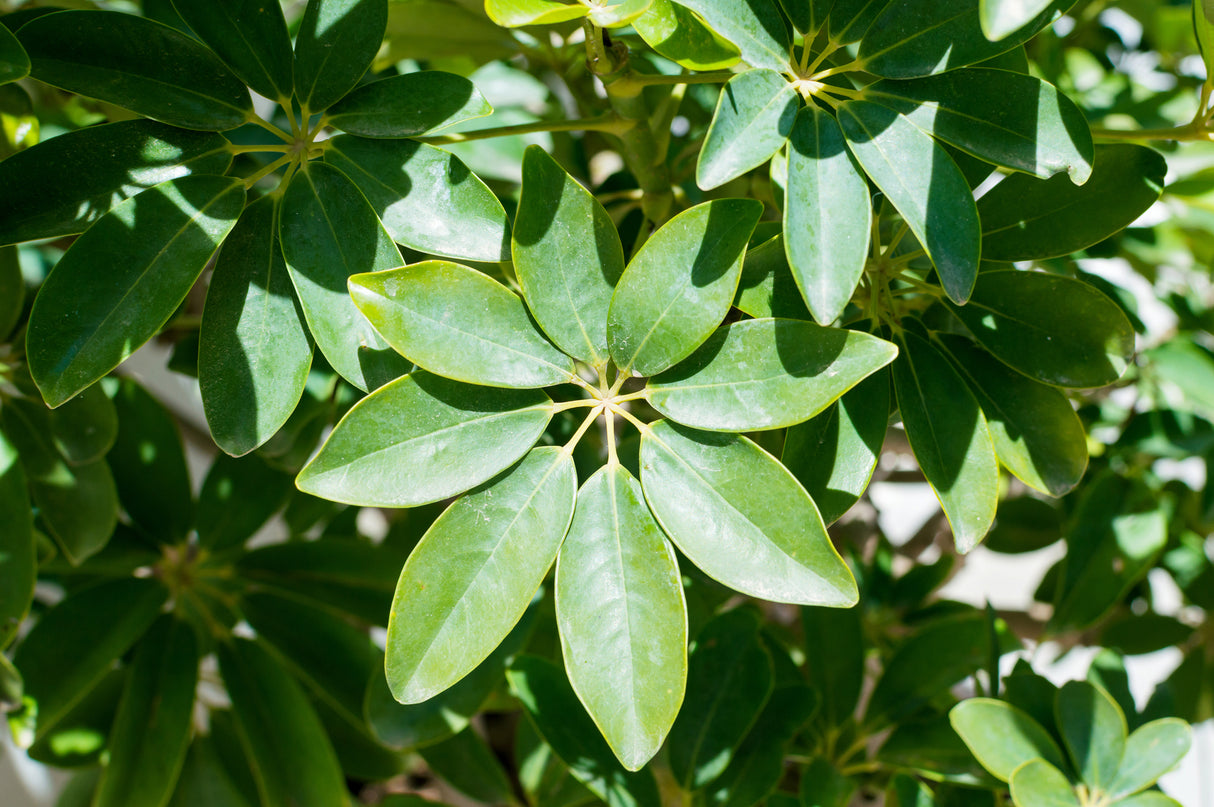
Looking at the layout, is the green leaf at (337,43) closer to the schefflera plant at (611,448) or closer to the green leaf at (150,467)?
the schefflera plant at (611,448)

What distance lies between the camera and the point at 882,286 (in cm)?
62

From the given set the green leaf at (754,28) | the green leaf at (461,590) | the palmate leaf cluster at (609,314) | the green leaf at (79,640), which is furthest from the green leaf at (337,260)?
the green leaf at (79,640)

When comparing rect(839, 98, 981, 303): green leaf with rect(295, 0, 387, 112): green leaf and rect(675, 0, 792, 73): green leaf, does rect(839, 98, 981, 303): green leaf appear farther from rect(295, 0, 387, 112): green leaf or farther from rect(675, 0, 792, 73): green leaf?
rect(295, 0, 387, 112): green leaf

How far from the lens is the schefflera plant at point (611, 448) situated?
474 millimetres

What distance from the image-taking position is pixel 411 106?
0.54m

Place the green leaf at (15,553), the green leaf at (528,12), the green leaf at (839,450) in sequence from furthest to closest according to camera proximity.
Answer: the green leaf at (15,553) < the green leaf at (839,450) < the green leaf at (528,12)

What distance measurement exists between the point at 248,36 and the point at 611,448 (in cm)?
34

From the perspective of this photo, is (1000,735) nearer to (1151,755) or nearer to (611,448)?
(1151,755)

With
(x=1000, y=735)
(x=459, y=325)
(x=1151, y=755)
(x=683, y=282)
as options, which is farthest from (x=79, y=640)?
(x=1151, y=755)

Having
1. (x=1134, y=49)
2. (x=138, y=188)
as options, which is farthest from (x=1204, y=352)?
(x=138, y=188)

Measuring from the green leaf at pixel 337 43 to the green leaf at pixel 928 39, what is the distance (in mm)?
296

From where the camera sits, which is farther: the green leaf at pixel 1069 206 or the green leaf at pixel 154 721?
the green leaf at pixel 154 721

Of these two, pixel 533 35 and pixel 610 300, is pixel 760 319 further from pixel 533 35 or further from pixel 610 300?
pixel 533 35

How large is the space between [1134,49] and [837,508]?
1.13m
